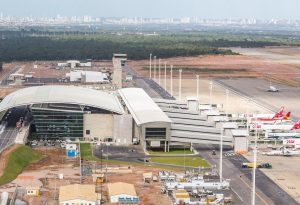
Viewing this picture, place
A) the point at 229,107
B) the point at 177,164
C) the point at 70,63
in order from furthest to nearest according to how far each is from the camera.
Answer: the point at 70,63 < the point at 229,107 < the point at 177,164

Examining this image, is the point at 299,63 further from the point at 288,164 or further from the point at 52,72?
the point at 288,164

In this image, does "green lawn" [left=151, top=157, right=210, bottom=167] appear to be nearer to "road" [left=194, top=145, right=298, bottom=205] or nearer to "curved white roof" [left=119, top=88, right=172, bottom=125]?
"road" [left=194, top=145, right=298, bottom=205]

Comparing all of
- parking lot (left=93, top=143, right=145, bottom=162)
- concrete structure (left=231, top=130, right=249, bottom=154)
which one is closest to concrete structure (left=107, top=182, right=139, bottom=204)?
parking lot (left=93, top=143, right=145, bottom=162)

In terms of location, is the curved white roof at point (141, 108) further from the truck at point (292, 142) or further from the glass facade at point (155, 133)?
the truck at point (292, 142)

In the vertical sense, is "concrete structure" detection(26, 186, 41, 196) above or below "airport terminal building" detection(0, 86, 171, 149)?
below

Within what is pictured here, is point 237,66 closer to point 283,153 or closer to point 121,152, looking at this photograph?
point 283,153

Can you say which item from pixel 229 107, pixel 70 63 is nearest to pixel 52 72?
pixel 70 63

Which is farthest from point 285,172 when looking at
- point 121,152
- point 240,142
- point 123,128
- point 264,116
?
point 264,116

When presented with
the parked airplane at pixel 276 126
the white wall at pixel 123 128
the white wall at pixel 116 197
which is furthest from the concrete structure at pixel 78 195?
the parked airplane at pixel 276 126
